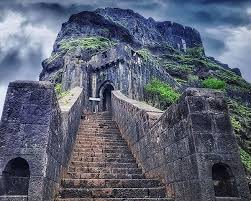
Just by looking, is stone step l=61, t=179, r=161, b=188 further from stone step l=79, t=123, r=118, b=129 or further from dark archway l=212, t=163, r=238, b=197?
stone step l=79, t=123, r=118, b=129

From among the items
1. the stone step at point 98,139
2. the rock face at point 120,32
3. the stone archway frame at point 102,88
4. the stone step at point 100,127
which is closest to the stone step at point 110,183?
the stone step at point 98,139

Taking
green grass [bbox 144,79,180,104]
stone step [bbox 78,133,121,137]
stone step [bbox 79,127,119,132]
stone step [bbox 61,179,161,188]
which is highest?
green grass [bbox 144,79,180,104]

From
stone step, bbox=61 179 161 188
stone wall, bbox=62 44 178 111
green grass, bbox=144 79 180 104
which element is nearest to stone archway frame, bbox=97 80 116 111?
stone wall, bbox=62 44 178 111

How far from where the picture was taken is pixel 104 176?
6055mm

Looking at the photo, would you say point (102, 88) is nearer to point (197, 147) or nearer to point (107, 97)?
point (107, 97)

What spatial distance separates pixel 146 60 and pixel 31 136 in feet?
62.2

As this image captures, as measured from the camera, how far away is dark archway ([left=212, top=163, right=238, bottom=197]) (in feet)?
12.5

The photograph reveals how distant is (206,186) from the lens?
370 centimetres

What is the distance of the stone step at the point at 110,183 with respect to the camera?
18.0 feet

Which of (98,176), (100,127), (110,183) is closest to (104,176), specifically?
(98,176)

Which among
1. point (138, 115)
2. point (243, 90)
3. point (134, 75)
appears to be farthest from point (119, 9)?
point (138, 115)

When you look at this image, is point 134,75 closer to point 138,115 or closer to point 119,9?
point 138,115

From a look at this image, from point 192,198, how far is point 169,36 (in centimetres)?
7251

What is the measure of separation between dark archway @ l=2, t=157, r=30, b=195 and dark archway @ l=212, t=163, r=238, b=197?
2.83 m
